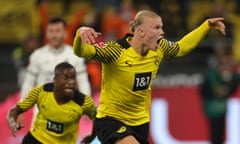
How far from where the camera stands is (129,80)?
28.5 feet

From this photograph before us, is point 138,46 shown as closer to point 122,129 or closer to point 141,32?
point 141,32

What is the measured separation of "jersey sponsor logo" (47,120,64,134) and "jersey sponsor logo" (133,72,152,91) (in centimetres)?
119

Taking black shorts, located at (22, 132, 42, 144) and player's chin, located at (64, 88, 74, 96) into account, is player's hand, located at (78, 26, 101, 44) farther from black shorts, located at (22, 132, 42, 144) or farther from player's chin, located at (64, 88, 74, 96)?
black shorts, located at (22, 132, 42, 144)

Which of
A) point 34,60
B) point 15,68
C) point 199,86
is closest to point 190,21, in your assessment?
point 199,86

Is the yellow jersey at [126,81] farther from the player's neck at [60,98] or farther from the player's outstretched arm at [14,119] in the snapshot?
the player's outstretched arm at [14,119]

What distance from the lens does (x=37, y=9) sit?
16250 millimetres

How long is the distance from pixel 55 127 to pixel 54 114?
0.45 ft

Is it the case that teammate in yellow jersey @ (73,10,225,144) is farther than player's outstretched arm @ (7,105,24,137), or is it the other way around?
player's outstretched arm @ (7,105,24,137)

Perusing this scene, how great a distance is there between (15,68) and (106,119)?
7300 millimetres

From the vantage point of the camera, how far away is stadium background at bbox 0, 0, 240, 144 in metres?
15.1

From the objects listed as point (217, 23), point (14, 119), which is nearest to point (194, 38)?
point (217, 23)

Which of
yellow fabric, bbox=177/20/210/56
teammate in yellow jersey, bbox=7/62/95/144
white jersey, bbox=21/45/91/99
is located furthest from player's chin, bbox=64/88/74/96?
white jersey, bbox=21/45/91/99

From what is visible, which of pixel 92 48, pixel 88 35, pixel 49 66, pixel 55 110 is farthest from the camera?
pixel 49 66

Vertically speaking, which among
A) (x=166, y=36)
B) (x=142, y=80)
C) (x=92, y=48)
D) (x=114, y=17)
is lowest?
(x=166, y=36)
